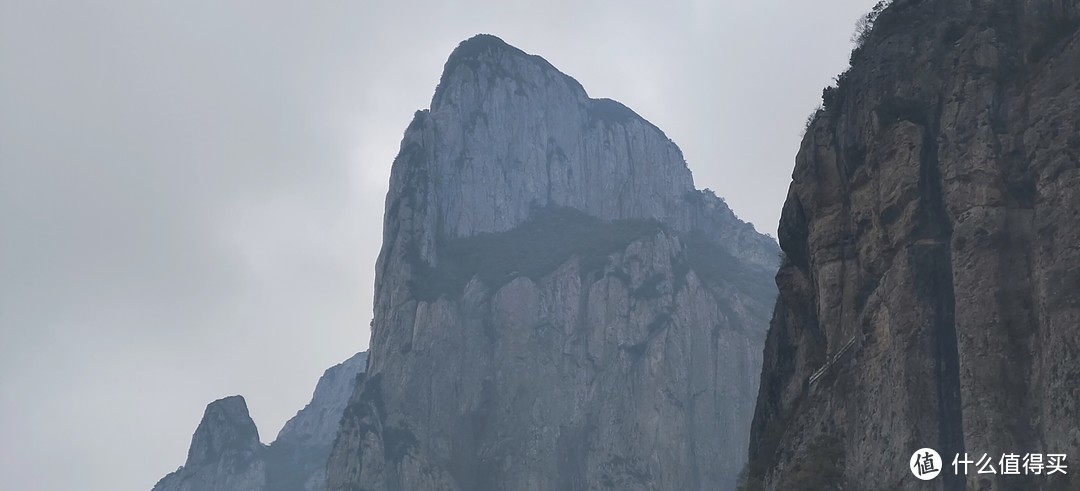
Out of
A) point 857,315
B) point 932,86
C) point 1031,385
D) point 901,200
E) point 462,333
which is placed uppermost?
point 462,333

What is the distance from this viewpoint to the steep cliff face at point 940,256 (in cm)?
5388

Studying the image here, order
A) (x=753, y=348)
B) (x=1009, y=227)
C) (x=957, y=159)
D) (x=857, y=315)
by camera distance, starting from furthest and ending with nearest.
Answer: (x=753, y=348) < (x=857, y=315) < (x=957, y=159) < (x=1009, y=227)

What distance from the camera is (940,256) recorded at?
6066 cm

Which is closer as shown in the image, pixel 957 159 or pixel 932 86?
pixel 957 159

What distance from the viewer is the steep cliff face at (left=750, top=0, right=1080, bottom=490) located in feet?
177

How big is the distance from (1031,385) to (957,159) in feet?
43.6

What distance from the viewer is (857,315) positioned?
65.5 m

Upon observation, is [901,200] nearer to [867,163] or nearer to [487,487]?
[867,163]

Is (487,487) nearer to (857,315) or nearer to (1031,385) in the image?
(857,315)

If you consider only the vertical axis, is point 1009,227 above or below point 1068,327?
above

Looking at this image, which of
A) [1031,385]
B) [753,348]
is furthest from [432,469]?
[1031,385]

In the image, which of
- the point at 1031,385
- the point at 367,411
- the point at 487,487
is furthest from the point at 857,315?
the point at 367,411

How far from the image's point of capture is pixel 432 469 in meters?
179

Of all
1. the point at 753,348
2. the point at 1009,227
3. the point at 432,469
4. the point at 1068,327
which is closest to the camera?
the point at 1068,327
